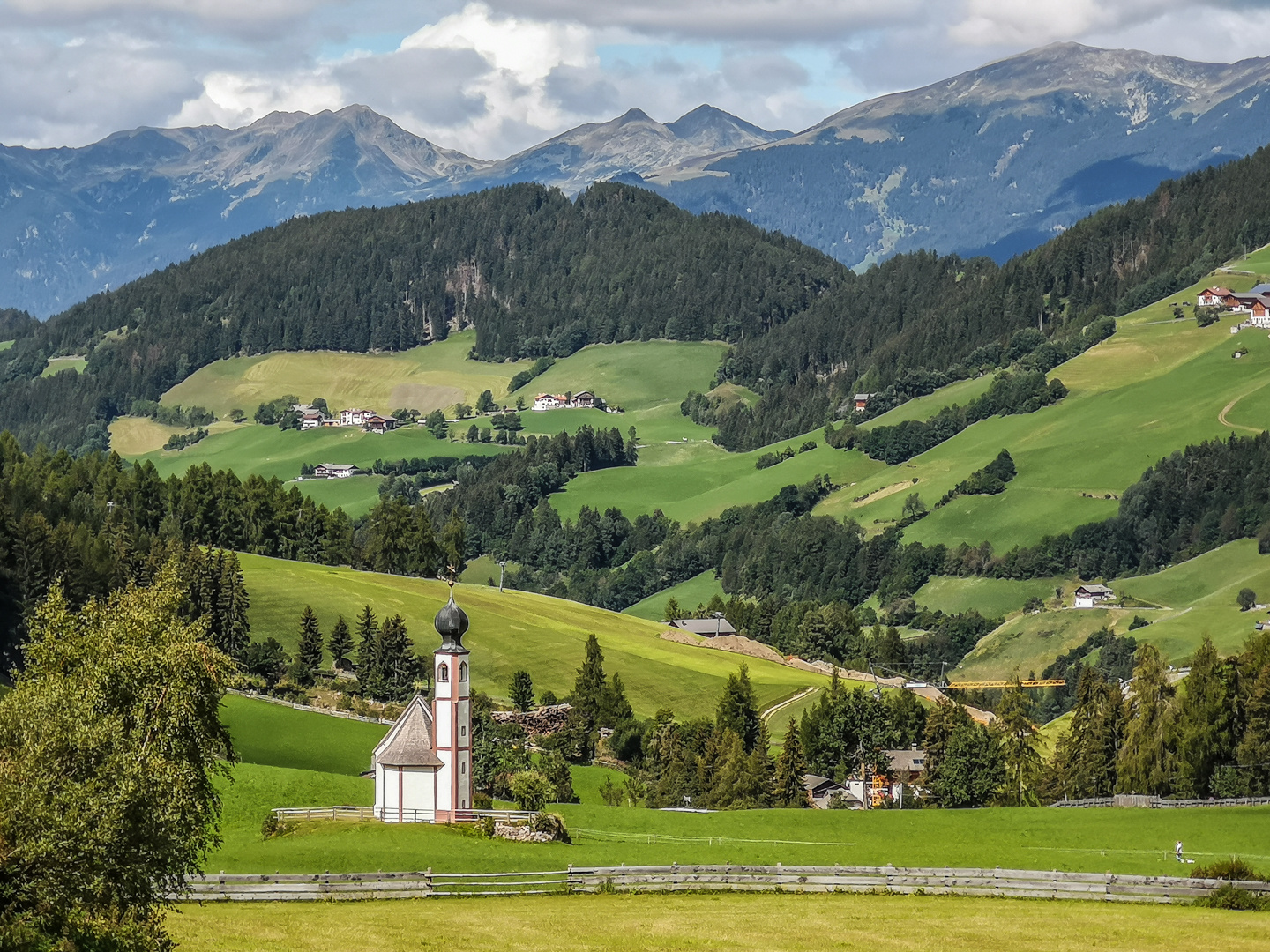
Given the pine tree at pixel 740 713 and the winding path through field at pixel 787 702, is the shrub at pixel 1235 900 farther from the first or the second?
the winding path through field at pixel 787 702

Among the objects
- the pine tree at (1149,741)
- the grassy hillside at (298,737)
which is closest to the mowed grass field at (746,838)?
the pine tree at (1149,741)

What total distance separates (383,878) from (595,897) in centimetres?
752

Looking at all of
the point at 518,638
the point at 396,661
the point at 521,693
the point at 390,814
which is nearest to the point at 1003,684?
the point at 518,638

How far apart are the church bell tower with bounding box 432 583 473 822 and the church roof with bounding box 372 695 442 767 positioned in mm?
423

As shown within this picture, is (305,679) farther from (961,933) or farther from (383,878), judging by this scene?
(961,933)

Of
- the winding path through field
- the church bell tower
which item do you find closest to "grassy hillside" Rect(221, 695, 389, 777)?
the church bell tower

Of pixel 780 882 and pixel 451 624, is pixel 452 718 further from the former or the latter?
pixel 780 882

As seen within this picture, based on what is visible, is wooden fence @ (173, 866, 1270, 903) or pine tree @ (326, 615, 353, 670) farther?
pine tree @ (326, 615, 353, 670)

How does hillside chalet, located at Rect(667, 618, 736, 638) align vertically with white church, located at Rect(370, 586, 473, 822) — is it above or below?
above

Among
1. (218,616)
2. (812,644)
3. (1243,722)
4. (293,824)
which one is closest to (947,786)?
(1243,722)

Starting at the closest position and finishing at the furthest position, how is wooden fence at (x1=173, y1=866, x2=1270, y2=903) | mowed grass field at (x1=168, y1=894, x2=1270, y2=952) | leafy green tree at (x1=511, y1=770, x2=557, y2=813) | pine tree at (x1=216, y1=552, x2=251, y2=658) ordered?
1. mowed grass field at (x1=168, y1=894, x2=1270, y2=952)
2. wooden fence at (x1=173, y1=866, x2=1270, y2=903)
3. leafy green tree at (x1=511, y1=770, x2=557, y2=813)
4. pine tree at (x1=216, y1=552, x2=251, y2=658)

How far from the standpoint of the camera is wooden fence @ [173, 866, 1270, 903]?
60.3 metres

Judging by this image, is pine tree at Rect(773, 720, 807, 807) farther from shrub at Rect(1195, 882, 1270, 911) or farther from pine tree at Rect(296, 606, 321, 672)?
shrub at Rect(1195, 882, 1270, 911)

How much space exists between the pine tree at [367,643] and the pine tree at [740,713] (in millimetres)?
27128
